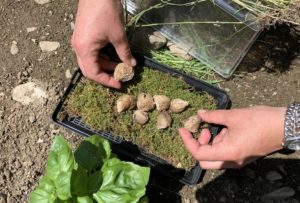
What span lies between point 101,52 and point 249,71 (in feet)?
1.94

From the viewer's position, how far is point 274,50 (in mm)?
1889

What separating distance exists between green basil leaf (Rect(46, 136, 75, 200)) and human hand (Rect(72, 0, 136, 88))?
312 mm

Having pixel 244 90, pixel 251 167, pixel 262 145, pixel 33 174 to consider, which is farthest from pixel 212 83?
pixel 33 174

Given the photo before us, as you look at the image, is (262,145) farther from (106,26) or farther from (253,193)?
(106,26)

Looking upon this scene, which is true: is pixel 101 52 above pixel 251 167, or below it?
above

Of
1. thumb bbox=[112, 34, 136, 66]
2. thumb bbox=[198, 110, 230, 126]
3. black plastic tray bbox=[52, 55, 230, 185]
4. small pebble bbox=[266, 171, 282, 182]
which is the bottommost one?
small pebble bbox=[266, 171, 282, 182]

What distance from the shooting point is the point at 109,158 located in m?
1.47

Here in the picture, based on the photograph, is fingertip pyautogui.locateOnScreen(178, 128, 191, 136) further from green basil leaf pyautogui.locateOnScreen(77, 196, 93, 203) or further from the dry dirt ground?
green basil leaf pyautogui.locateOnScreen(77, 196, 93, 203)

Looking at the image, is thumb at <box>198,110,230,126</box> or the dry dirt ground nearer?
thumb at <box>198,110,230,126</box>

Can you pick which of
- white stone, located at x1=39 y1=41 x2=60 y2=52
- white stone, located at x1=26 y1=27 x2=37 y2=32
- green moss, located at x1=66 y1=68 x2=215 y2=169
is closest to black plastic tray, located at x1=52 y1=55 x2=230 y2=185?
green moss, located at x1=66 y1=68 x2=215 y2=169

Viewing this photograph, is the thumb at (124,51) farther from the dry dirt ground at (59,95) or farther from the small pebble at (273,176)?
the small pebble at (273,176)

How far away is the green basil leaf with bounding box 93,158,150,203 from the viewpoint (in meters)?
1.34

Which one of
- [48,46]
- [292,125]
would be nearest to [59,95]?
[48,46]

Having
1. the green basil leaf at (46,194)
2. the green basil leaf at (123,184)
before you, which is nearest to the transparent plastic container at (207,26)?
the green basil leaf at (123,184)
